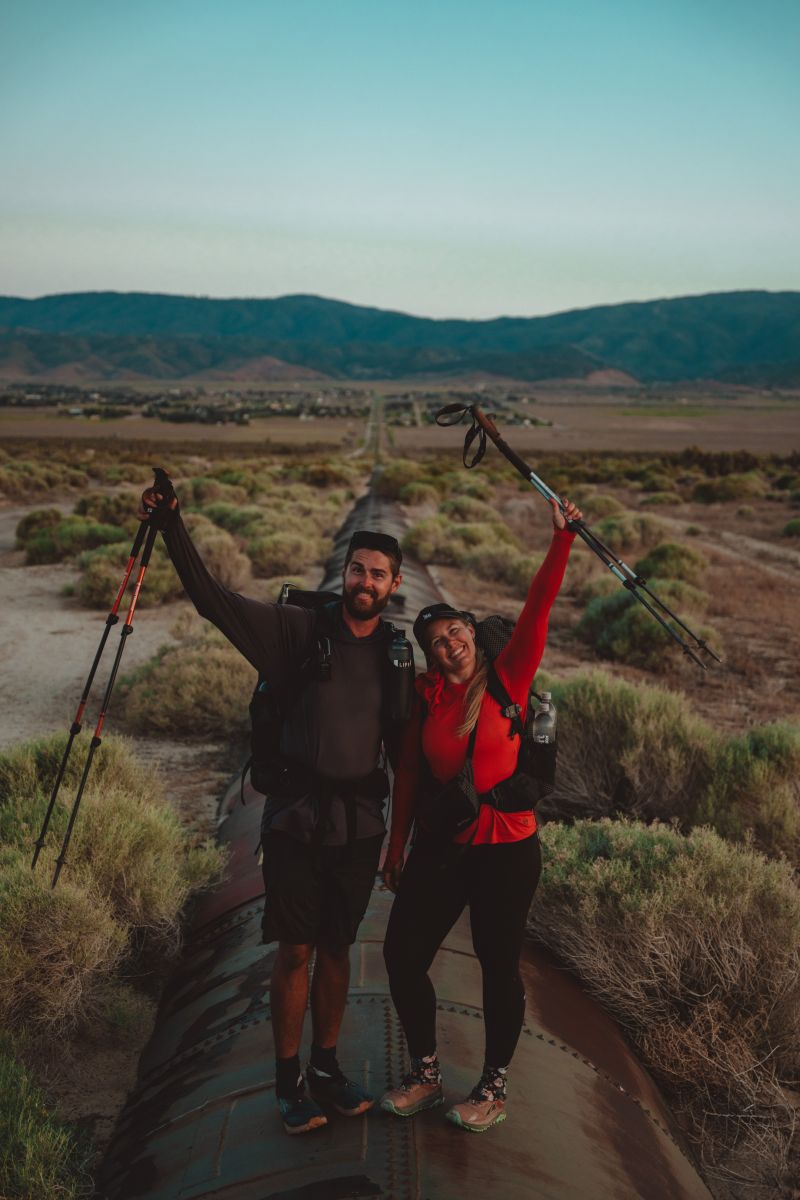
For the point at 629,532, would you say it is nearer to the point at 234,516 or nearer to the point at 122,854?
the point at 234,516

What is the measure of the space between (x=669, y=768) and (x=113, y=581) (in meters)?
11.4

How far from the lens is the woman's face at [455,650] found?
128 inches

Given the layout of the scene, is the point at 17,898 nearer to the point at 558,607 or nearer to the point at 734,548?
the point at 558,607

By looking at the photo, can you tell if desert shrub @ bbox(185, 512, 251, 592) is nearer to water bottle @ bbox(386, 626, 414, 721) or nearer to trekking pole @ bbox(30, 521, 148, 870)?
trekking pole @ bbox(30, 521, 148, 870)

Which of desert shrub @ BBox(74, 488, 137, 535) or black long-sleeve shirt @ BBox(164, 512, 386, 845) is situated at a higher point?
black long-sleeve shirt @ BBox(164, 512, 386, 845)

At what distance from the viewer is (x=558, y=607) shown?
1773 cm

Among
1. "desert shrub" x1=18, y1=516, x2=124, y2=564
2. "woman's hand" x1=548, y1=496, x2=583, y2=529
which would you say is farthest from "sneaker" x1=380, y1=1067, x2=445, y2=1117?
"desert shrub" x1=18, y1=516, x2=124, y2=564

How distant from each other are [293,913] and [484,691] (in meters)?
1.03

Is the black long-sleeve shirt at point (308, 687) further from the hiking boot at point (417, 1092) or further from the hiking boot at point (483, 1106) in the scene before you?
the hiking boot at point (483, 1106)

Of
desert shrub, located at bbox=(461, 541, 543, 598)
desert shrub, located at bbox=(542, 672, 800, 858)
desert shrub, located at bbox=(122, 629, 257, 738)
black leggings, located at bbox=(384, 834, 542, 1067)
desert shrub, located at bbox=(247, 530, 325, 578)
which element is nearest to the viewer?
black leggings, located at bbox=(384, 834, 542, 1067)

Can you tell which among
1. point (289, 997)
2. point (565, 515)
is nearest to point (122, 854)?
point (289, 997)

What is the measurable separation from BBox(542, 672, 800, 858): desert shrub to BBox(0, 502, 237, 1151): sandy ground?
328 cm

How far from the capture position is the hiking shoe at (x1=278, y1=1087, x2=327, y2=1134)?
2988 mm

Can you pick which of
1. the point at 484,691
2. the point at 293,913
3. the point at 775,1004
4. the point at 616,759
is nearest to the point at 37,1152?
the point at 293,913
